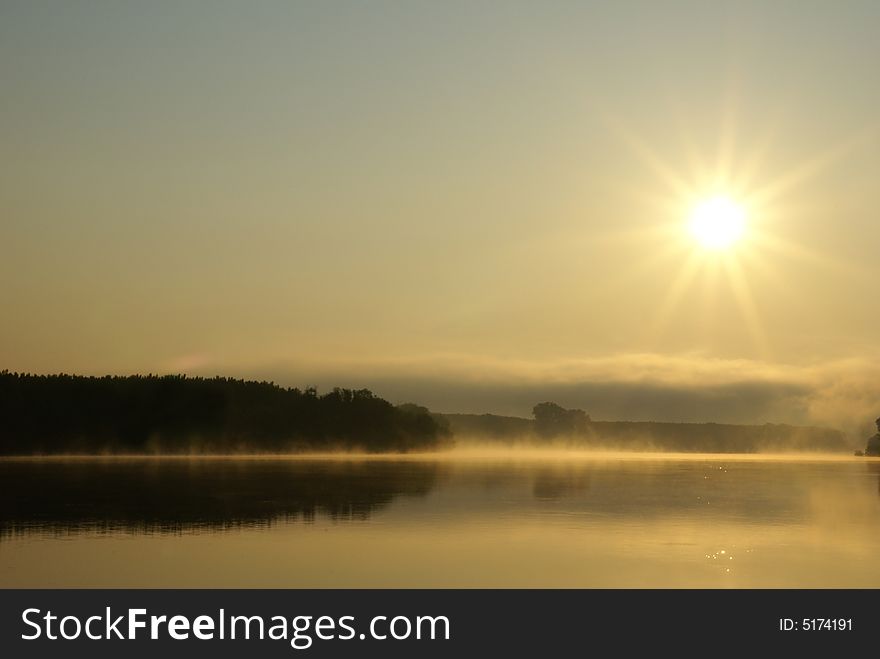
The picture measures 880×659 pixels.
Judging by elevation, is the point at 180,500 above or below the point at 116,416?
below

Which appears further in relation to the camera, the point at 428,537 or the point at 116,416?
the point at 116,416

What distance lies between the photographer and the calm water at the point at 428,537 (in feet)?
98.8

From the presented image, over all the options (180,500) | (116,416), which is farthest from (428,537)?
(116,416)

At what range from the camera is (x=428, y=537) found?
39.0m

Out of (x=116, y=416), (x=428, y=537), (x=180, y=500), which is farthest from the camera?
(x=116, y=416)

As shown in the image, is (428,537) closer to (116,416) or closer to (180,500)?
(180,500)

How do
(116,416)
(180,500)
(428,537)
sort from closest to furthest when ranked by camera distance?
(428,537) < (180,500) < (116,416)

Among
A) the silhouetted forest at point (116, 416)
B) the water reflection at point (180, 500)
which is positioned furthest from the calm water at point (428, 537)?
the silhouetted forest at point (116, 416)

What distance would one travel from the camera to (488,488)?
69.2 meters

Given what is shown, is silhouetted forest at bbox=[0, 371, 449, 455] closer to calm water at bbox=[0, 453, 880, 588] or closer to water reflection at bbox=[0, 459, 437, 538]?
water reflection at bbox=[0, 459, 437, 538]
